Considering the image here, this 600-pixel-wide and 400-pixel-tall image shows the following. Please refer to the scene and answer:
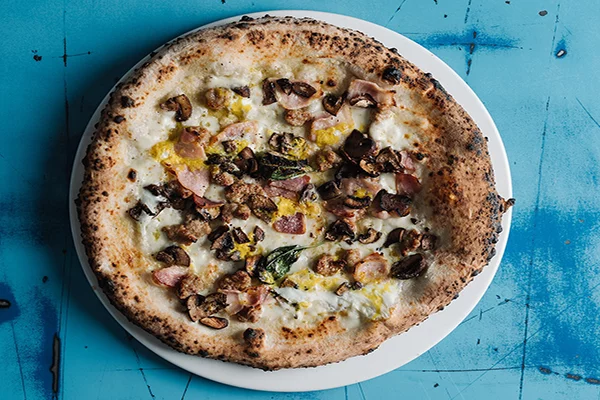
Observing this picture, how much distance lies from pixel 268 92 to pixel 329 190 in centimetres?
56

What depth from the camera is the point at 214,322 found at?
3164 mm

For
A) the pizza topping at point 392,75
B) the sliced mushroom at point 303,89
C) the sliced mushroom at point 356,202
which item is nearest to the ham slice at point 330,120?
the sliced mushroom at point 303,89

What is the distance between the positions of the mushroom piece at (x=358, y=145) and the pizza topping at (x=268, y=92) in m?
0.41

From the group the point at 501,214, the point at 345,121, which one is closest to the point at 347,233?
the point at 345,121

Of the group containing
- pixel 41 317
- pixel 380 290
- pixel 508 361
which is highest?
pixel 380 290

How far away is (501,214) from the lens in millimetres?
3299

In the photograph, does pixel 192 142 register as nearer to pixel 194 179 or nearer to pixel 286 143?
pixel 194 179

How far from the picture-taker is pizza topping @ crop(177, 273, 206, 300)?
10.3 ft

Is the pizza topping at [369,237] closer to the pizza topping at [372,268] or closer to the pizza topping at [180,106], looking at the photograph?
the pizza topping at [372,268]

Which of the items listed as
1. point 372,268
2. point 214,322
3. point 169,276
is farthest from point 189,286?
point 372,268

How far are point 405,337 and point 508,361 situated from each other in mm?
778

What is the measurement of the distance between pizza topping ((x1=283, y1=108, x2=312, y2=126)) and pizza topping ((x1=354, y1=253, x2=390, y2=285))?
739 mm

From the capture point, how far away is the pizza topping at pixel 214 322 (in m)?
3.15

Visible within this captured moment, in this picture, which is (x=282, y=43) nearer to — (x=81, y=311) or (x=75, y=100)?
(x=75, y=100)
